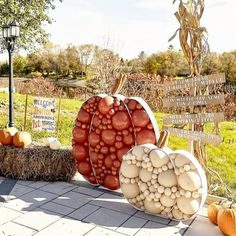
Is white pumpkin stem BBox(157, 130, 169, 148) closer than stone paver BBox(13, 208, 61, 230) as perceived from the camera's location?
No

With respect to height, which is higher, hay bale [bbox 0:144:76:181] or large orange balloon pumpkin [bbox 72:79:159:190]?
large orange balloon pumpkin [bbox 72:79:159:190]

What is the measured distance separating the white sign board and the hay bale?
135 centimetres

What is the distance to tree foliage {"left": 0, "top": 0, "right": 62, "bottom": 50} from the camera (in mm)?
10836

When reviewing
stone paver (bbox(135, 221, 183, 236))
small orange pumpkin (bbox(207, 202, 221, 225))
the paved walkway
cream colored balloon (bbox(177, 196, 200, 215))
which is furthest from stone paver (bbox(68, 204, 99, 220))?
small orange pumpkin (bbox(207, 202, 221, 225))

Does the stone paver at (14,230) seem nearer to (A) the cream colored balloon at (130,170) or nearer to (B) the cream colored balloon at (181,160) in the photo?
(A) the cream colored balloon at (130,170)

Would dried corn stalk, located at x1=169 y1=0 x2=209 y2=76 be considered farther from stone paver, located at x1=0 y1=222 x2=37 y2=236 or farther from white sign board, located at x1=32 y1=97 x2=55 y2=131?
white sign board, located at x1=32 y1=97 x2=55 y2=131

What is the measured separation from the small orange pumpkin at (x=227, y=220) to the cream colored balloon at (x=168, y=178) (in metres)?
0.55

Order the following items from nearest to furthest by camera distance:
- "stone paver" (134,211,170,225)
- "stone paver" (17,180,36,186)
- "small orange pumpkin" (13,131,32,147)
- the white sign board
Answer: "stone paver" (134,211,170,225) < "stone paver" (17,180,36,186) < "small orange pumpkin" (13,131,32,147) < the white sign board

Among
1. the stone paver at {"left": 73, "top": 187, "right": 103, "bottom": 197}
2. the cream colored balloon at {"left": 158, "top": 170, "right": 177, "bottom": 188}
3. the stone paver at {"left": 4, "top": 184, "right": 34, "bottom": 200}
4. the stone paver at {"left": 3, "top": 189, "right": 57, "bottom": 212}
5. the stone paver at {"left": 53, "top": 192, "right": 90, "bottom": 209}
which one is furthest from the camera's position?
the stone paver at {"left": 73, "top": 187, "right": 103, "bottom": 197}

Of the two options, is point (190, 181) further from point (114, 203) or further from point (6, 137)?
point (6, 137)

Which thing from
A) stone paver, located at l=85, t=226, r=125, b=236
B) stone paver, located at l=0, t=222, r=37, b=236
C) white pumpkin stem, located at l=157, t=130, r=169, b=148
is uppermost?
white pumpkin stem, located at l=157, t=130, r=169, b=148

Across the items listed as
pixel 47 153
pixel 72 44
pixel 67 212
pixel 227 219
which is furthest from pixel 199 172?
pixel 72 44

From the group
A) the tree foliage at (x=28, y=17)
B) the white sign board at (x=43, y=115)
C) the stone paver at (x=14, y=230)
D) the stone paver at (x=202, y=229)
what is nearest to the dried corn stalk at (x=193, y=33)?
the stone paver at (x=202, y=229)

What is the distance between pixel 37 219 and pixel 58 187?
Result: 0.97 metres
